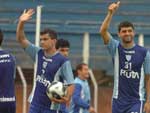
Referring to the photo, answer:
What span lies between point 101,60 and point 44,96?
9.23 metres

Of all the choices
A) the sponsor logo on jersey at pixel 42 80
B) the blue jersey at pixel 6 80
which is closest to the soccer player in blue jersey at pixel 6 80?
the blue jersey at pixel 6 80

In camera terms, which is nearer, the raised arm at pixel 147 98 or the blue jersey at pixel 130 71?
the raised arm at pixel 147 98

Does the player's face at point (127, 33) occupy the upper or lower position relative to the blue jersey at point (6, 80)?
upper

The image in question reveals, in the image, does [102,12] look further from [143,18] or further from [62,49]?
[62,49]

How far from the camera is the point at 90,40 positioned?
18.9m

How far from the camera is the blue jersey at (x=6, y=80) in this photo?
925 centimetres

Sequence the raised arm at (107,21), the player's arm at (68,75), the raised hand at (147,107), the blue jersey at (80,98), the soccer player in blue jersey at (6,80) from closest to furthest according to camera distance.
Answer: the soccer player in blue jersey at (6,80) → the raised hand at (147,107) → the player's arm at (68,75) → the raised arm at (107,21) → the blue jersey at (80,98)

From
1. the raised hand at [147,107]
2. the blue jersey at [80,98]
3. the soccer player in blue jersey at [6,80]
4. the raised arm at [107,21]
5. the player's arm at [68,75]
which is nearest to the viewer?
the soccer player in blue jersey at [6,80]

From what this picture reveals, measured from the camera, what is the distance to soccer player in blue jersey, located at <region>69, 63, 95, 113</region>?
1283 cm

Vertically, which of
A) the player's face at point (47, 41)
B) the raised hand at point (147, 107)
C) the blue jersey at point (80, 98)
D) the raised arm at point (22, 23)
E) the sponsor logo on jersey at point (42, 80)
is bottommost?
the blue jersey at point (80, 98)

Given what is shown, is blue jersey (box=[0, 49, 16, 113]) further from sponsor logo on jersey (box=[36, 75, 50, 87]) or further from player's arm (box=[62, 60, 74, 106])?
player's arm (box=[62, 60, 74, 106])

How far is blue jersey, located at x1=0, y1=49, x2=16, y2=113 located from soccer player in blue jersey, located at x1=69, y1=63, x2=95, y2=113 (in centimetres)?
357

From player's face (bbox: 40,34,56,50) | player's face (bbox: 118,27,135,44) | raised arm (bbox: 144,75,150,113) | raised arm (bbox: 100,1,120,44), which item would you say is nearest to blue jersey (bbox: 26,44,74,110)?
player's face (bbox: 40,34,56,50)

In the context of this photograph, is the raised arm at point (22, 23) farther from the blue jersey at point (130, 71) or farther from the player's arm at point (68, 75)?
the blue jersey at point (130, 71)
